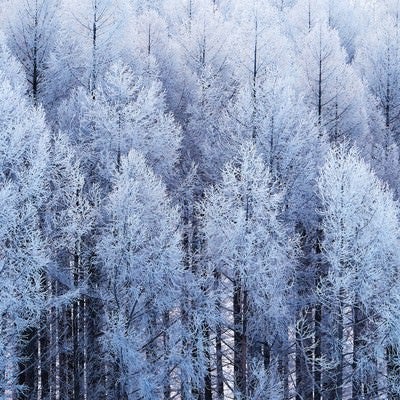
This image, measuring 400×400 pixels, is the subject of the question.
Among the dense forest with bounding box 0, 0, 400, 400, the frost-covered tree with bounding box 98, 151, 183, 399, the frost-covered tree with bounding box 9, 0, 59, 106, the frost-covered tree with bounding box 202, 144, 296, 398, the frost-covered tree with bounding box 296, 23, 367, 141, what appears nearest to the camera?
the dense forest with bounding box 0, 0, 400, 400

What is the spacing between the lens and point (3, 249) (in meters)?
11.6

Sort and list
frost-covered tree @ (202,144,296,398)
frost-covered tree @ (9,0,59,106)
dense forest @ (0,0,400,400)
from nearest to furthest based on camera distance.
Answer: dense forest @ (0,0,400,400), frost-covered tree @ (202,144,296,398), frost-covered tree @ (9,0,59,106)

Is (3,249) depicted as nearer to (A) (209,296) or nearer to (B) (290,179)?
(A) (209,296)

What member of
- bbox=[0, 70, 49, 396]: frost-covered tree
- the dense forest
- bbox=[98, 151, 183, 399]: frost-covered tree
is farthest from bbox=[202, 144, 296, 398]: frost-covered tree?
bbox=[0, 70, 49, 396]: frost-covered tree

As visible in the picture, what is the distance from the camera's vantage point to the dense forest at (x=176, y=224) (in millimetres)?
13055

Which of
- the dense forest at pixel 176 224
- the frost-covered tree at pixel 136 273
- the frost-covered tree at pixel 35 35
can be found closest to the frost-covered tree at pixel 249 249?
the dense forest at pixel 176 224

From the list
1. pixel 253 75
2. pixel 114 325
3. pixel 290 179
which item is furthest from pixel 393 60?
pixel 114 325

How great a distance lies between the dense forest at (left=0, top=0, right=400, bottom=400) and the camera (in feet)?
42.8

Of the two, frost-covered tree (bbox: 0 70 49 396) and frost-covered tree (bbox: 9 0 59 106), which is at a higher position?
frost-covered tree (bbox: 9 0 59 106)

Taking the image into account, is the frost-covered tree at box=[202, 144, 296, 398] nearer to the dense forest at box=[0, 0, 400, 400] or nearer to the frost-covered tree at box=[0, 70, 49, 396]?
the dense forest at box=[0, 0, 400, 400]

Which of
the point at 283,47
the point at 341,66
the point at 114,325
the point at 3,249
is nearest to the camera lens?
the point at 3,249

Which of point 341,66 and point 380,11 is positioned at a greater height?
point 380,11

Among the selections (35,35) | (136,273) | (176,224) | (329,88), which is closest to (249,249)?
(176,224)

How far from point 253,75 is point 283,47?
12.9 feet
